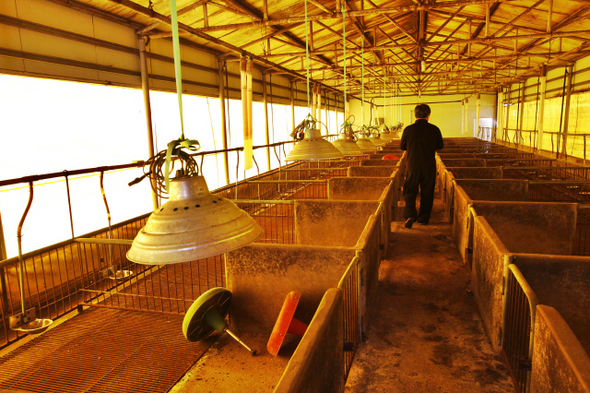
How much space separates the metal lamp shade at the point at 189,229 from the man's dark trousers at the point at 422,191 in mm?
5074

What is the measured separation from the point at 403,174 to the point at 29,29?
7.40 metres

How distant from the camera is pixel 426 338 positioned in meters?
3.05

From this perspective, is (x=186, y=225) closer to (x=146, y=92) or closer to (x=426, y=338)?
(x=426, y=338)

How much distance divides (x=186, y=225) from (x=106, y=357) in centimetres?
288

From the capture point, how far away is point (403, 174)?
896cm

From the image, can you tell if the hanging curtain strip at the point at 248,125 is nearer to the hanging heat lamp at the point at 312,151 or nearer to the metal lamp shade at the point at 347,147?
the metal lamp shade at the point at 347,147

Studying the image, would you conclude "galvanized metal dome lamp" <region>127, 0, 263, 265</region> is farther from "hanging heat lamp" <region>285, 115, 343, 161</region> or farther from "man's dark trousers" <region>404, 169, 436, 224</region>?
"man's dark trousers" <region>404, 169, 436, 224</region>

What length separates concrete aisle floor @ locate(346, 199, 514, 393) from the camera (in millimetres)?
2545

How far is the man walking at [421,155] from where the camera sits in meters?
6.03

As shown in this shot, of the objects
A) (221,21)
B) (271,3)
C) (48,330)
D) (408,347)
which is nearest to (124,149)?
(221,21)

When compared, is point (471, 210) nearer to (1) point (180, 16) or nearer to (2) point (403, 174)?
(2) point (403, 174)

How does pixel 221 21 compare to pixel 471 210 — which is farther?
pixel 221 21

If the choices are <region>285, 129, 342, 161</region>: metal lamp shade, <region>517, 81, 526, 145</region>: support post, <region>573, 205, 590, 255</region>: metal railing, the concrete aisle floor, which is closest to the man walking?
the concrete aisle floor

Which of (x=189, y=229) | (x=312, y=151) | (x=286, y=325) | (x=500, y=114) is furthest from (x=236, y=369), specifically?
(x=500, y=114)
